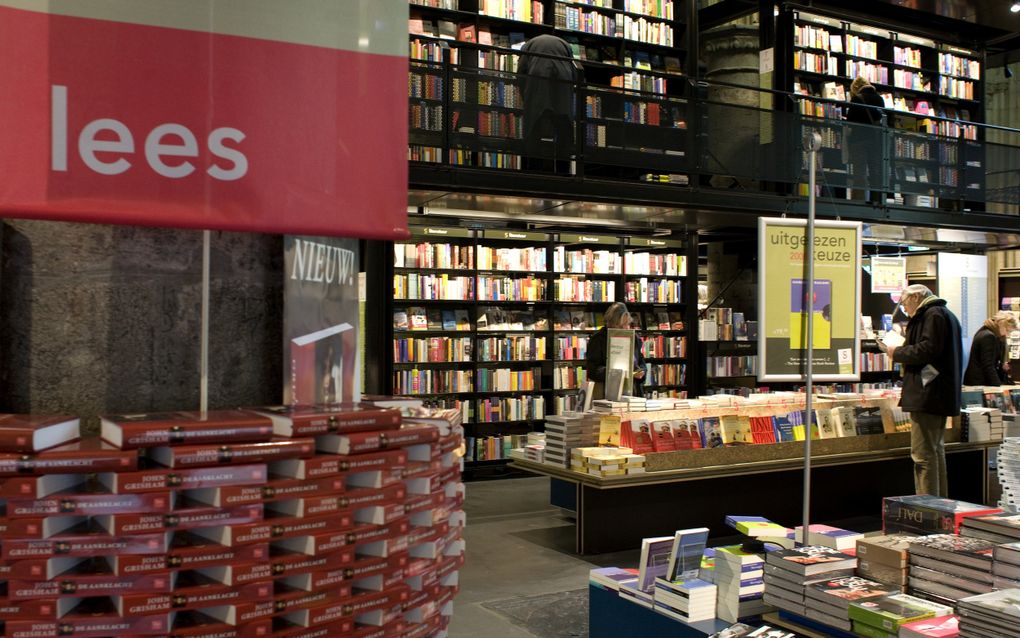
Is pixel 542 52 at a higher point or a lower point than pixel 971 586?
higher

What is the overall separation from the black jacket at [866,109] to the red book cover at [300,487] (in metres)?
9.08

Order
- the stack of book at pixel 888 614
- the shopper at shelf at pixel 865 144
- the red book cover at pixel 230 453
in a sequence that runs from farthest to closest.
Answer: the shopper at shelf at pixel 865 144
the stack of book at pixel 888 614
the red book cover at pixel 230 453

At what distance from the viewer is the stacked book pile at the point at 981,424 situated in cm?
726

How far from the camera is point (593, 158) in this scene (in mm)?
7781

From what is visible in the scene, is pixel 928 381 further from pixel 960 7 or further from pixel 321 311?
pixel 960 7

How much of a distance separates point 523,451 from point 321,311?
436 cm

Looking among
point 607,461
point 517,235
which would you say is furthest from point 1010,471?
point 517,235

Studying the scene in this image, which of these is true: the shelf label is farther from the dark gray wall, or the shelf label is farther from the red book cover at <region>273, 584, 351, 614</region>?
the red book cover at <region>273, 584, 351, 614</region>

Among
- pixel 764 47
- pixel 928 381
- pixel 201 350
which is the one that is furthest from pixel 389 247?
pixel 201 350

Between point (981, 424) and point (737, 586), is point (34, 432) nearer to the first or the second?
point (737, 586)

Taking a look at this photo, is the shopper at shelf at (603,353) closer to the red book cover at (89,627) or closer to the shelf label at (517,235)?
the shelf label at (517,235)

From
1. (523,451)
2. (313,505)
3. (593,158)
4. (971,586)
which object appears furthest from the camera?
(593,158)

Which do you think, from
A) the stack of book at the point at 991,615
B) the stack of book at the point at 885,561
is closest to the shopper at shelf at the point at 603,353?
the stack of book at the point at 885,561

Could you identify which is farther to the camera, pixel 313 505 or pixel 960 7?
pixel 960 7
